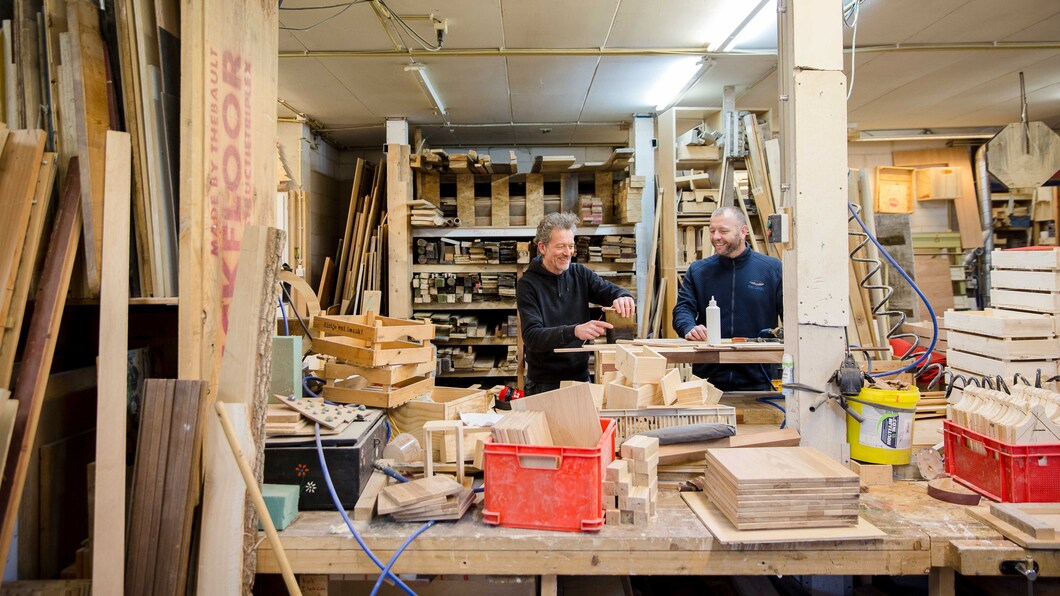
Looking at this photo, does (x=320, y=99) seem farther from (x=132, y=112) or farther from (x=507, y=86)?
(x=132, y=112)

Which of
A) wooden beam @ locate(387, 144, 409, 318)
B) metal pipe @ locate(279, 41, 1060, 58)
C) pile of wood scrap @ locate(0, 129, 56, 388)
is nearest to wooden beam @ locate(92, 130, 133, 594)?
pile of wood scrap @ locate(0, 129, 56, 388)

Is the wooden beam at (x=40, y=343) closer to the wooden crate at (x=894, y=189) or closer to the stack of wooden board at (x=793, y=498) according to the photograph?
the stack of wooden board at (x=793, y=498)

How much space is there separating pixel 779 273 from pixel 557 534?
2.56 metres

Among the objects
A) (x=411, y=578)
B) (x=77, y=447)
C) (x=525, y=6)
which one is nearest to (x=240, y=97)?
(x=77, y=447)

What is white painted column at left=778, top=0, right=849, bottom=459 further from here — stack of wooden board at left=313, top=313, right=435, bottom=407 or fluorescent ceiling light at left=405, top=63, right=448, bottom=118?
fluorescent ceiling light at left=405, top=63, right=448, bottom=118

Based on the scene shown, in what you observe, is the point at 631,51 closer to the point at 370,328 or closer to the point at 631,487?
the point at 370,328

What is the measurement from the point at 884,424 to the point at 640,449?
2.90ft

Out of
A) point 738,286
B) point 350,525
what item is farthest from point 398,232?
point 350,525

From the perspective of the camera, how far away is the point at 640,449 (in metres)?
1.72

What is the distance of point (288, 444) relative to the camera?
1.80 meters

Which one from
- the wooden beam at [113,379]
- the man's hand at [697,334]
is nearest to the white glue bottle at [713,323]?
the man's hand at [697,334]

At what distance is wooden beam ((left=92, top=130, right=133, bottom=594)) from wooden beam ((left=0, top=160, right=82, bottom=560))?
0.12 metres

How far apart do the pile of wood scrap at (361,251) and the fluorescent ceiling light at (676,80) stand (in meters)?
3.11

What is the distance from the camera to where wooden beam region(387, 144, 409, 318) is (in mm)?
5898
